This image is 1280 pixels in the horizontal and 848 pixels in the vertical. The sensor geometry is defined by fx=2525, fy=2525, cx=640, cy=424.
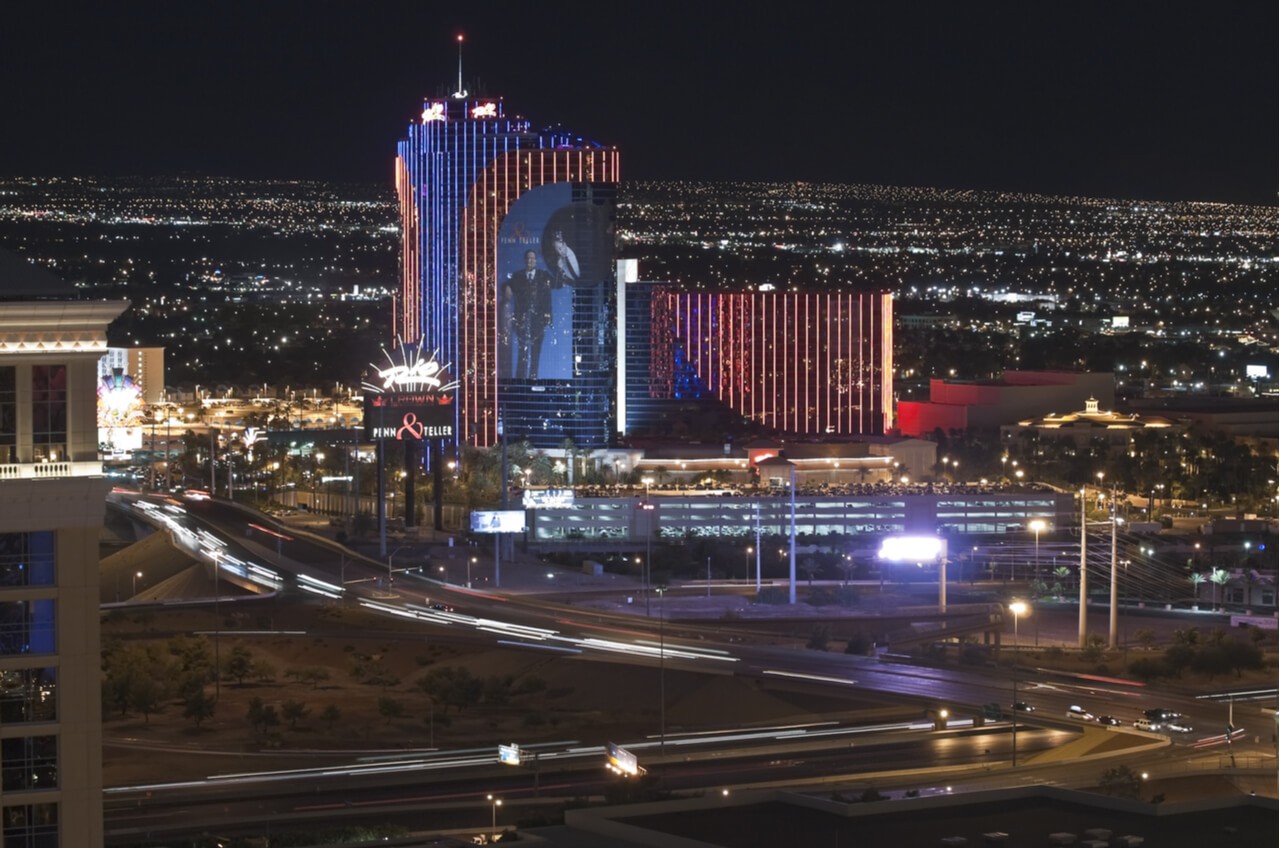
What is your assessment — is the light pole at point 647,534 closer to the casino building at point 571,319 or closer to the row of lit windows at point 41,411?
the casino building at point 571,319

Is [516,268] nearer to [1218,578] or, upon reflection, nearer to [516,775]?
Result: [1218,578]

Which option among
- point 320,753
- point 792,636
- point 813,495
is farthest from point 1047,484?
point 320,753

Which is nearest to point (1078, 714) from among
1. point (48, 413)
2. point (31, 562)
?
point (31, 562)

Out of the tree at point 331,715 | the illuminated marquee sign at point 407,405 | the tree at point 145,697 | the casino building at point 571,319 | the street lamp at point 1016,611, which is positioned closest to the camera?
the tree at point 331,715

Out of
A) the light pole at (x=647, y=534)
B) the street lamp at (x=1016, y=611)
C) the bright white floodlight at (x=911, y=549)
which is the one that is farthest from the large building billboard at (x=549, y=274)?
the street lamp at (x=1016, y=611)

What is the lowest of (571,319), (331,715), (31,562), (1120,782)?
(331,715)

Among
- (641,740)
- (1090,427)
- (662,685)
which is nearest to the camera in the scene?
(641,740)

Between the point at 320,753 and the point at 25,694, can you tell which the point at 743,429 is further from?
the point at 25,694
